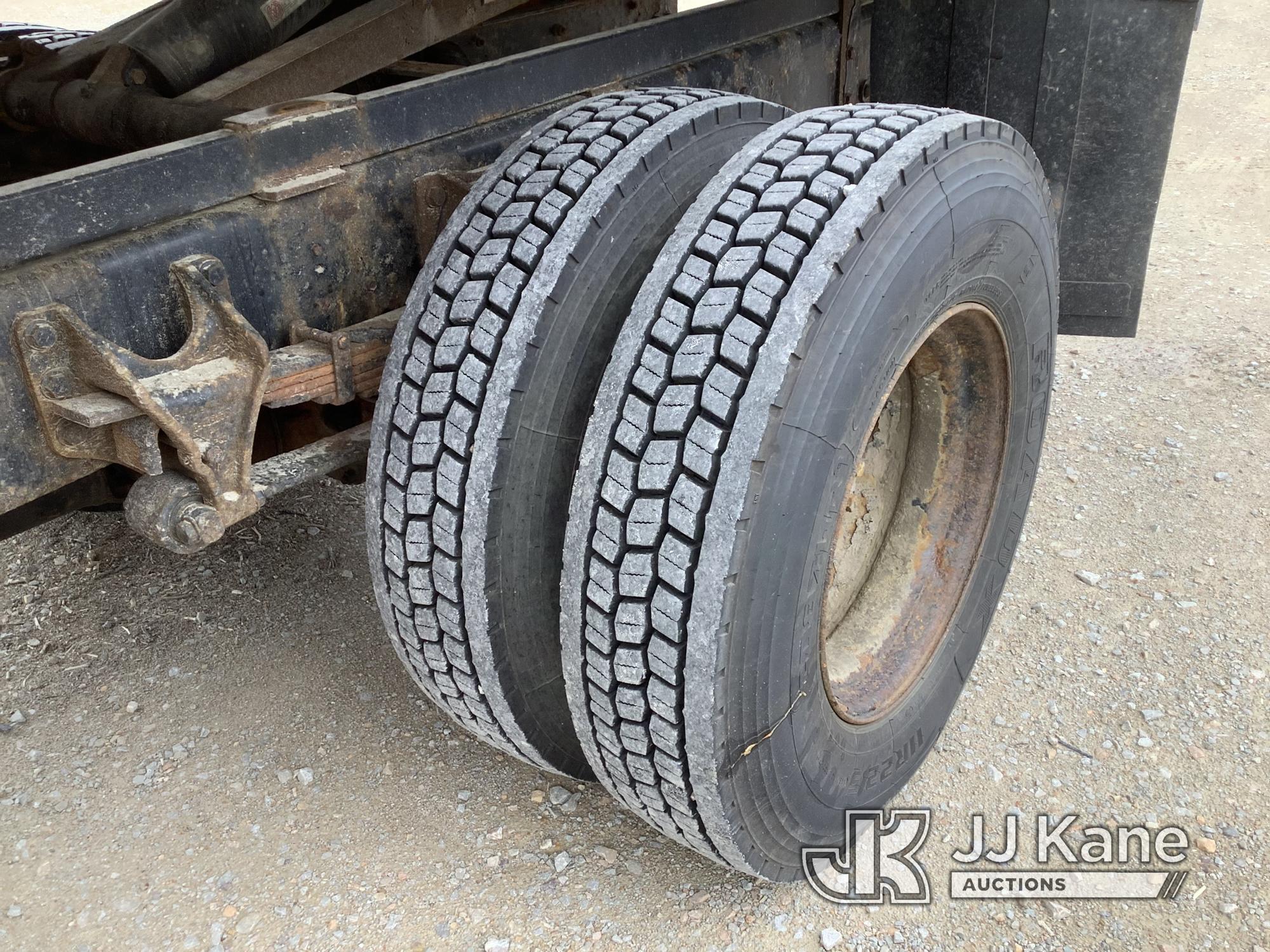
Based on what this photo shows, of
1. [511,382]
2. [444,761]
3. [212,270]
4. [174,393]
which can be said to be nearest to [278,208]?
[212,270]

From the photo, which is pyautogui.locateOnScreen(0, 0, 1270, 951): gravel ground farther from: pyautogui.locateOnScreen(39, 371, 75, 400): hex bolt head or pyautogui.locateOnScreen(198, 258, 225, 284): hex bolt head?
pyautogui.locateOnScreen(198, 258, 225, 284): hex bolt head

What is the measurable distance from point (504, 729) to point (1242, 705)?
1.81 m

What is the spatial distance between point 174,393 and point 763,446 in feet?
2.92

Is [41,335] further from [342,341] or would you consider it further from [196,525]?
[342,341]

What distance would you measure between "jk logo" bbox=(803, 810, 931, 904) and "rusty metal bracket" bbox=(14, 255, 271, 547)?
1277 mm

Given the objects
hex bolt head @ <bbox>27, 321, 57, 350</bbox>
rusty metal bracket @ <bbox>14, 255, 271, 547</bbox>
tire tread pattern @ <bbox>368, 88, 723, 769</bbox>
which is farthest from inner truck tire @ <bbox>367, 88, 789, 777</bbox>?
hex bolt head @ <bbox>27, 321, 57, 350</bbox>

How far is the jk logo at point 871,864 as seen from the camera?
7.37 feet

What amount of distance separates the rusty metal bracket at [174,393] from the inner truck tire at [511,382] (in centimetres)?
26

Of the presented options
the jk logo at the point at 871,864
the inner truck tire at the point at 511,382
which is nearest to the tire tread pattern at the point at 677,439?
the inner truck tire at the point at 511,382

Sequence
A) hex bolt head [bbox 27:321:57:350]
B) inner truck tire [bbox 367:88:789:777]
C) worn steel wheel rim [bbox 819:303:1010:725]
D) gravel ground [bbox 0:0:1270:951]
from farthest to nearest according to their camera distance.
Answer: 1. worn steel wheel rim [bbox 819:303:1010:725]
2. gravel ground [bbox 0:0:1270:951]
3. inner truck tire [bbox 367:88:789:777]
4. hex bolt head [bbox 27:321:57:350]

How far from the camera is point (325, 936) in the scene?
2.15 meters

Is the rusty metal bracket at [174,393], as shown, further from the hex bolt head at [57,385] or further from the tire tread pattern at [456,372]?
the tire tread pattern at [456,372]

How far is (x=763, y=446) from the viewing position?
5.45ft

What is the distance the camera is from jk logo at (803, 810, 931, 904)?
7.37 feet
